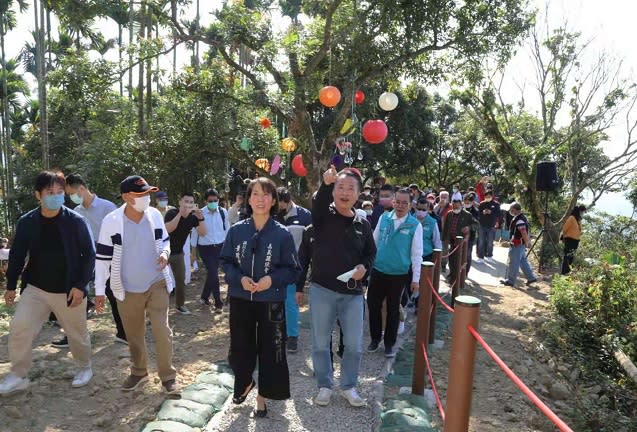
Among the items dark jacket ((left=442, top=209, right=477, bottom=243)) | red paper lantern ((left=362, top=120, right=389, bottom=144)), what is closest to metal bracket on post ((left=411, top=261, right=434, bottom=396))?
red paper lantern ((left=362, top=120, right=389, bottom=144))

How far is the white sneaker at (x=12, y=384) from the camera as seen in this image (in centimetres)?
381

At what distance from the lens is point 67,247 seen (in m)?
3.91

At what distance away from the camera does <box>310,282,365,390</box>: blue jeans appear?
12.1 ft

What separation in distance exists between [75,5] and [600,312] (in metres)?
9.59

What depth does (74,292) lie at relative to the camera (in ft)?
12.9

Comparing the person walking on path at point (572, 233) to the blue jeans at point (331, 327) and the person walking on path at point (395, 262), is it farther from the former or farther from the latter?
the blue jeans at point (331, 327)

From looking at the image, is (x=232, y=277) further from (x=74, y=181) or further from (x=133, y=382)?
(x=74, y=181)

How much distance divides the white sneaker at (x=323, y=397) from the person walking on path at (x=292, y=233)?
1198 mm

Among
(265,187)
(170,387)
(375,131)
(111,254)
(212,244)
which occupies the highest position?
(375,131)

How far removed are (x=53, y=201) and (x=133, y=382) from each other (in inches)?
62.7

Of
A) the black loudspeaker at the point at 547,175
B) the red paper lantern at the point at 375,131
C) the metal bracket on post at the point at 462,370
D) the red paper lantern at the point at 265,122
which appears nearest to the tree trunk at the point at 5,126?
the red paper lantern at the point at 265,122

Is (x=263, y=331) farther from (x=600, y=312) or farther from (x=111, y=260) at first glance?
(x=600, y=312)

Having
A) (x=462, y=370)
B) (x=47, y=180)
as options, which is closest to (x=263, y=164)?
(x=47, y=180)

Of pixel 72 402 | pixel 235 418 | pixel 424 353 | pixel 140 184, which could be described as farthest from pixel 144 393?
pixel 424 353
